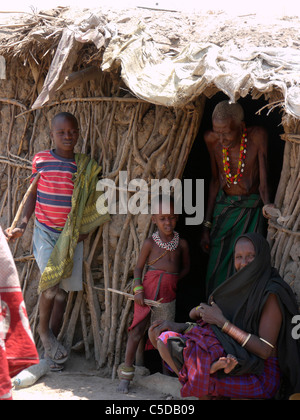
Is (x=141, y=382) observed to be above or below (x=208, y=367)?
below

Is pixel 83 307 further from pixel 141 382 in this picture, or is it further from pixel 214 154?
pixel 214 154

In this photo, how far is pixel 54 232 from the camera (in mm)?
5621

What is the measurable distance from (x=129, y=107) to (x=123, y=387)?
2.19 m

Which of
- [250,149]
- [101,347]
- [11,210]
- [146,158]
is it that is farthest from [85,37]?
[101,347]

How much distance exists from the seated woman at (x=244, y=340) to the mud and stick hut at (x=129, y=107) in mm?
381

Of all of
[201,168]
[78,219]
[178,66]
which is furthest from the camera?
[201,168]

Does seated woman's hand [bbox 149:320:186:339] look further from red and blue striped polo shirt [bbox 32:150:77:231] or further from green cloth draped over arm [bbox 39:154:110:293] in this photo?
red and blue striped polo shirt [bbox 32:150:77:231]

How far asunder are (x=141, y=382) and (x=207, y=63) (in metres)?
2.40

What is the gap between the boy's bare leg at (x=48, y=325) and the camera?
5.55 meters

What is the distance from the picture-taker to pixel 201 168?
21.5 feet

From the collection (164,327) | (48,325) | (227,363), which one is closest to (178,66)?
(164,327)

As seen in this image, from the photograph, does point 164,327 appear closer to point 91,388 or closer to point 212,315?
point 212,315

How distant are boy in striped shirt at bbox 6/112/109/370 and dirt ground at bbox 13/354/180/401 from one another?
214mm
